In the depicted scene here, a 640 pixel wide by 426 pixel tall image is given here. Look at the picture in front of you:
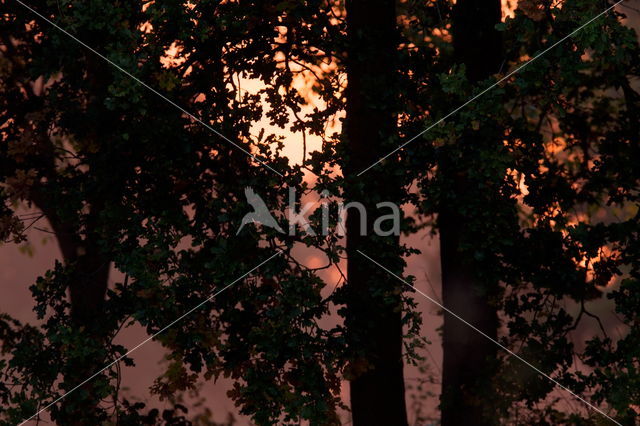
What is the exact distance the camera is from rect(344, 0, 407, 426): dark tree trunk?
24.9 ft

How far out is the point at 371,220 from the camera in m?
7.79

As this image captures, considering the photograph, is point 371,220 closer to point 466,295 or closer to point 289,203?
point 289,203

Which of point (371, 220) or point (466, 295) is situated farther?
point (466, 295)

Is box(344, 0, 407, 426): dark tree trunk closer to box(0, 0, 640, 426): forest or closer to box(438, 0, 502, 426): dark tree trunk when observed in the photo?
box(0, 0, 640, 426): forest

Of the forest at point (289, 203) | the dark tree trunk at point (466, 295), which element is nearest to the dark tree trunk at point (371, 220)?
the forest at point (289, 203)

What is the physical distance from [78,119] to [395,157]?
2.99 m

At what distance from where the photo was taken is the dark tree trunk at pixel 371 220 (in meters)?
7.58

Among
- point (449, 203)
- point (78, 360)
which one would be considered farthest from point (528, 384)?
point (78, 360)

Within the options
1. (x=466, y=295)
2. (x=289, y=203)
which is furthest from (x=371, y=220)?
(x=466, y=295)

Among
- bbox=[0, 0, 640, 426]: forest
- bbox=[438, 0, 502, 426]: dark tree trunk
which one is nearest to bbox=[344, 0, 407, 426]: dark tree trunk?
bbox=[0, 0, 640, 426]: forest

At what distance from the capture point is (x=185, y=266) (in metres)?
7.62

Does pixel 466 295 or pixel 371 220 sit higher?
pixel 466 295

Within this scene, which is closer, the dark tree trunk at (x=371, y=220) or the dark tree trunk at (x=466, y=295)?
the dark tree trunk at (x=371, y=220)

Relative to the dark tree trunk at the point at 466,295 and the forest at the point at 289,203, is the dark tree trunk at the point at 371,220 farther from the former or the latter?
the dark tree trunk at the point at 466,295
